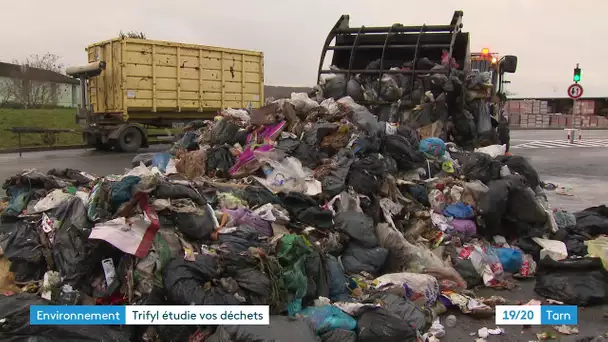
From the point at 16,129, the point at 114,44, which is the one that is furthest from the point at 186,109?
the point at 16,129

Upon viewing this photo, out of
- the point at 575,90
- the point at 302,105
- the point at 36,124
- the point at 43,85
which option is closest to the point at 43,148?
the point at 36,124

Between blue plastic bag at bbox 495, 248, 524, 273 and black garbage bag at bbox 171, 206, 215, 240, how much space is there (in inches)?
113

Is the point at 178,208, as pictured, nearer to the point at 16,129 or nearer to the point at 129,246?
the point at 129,246

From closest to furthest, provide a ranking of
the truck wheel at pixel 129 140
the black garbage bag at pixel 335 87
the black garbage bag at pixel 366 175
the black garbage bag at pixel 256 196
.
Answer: the black garbage bag at pixel 256 196
the black garbage bag at pixel 366 175
the black garbage bag at pixel 335 87
the truck wheel at pixel 129 140

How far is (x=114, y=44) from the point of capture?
13977mm

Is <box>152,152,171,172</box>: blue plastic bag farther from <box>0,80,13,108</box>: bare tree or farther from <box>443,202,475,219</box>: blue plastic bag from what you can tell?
<box>0,80,13,108</box>: bare tree

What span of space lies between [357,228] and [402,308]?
1.01 m

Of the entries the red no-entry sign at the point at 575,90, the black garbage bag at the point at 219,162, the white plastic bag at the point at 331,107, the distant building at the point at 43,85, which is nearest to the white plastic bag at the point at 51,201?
the black garbage bag at the point at 219,162

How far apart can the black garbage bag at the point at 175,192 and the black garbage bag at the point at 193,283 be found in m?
0.66

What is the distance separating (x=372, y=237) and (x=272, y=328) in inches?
66.0

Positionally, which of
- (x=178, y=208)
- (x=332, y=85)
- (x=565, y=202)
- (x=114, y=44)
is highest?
(x=114, y=44)

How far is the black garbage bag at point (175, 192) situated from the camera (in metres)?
3.92

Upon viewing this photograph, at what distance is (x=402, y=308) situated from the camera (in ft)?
11.8

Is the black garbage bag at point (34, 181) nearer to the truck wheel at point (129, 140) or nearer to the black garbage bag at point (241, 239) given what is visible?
the black garbage bag at point (241, 239)
